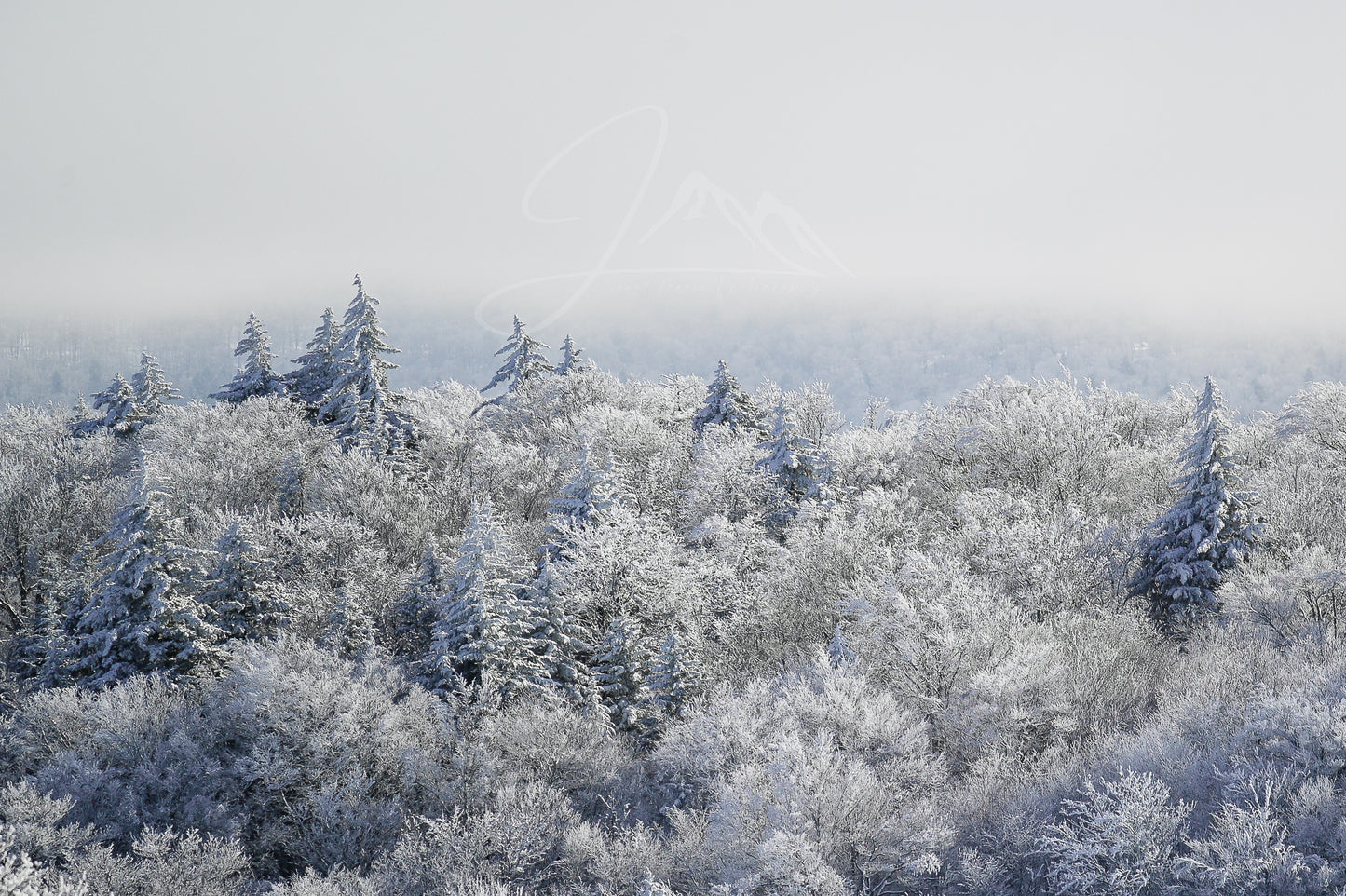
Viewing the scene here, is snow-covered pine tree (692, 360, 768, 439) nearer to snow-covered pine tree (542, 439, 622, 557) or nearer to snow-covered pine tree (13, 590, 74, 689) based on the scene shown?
snow-covered pine tree (542, 439, 622, 557)

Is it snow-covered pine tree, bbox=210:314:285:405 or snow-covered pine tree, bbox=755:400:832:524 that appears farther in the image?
snow-covered pine tree, bbox=210:314:285:405

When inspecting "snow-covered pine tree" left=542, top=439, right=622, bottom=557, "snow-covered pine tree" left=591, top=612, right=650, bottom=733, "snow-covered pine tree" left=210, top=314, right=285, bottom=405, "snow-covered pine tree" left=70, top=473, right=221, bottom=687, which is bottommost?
"snow-covered pine tree" left=591, top=612, right=650, bottom=733

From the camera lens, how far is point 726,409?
4266cm

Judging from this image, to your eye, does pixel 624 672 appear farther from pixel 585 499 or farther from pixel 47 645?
pixel 47 645

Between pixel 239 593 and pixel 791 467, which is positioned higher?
pixel 791 467

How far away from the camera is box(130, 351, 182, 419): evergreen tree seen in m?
50.8

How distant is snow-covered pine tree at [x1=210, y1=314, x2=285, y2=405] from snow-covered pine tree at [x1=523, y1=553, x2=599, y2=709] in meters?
30.1

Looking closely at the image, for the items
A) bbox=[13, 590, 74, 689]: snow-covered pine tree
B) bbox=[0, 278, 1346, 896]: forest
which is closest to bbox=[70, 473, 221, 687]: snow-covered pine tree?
bbox=[0, 278, 1346, 896]: forest

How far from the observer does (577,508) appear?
3062cm

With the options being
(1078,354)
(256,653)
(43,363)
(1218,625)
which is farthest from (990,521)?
(43,363)

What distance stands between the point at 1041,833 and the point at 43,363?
600 ft

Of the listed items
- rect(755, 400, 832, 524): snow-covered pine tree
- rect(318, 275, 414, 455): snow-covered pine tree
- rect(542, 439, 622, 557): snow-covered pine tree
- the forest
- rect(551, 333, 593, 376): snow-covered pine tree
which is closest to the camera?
the forest

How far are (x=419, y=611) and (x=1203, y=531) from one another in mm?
26884

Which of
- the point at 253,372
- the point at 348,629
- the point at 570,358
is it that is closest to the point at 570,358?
the point at 570,358
